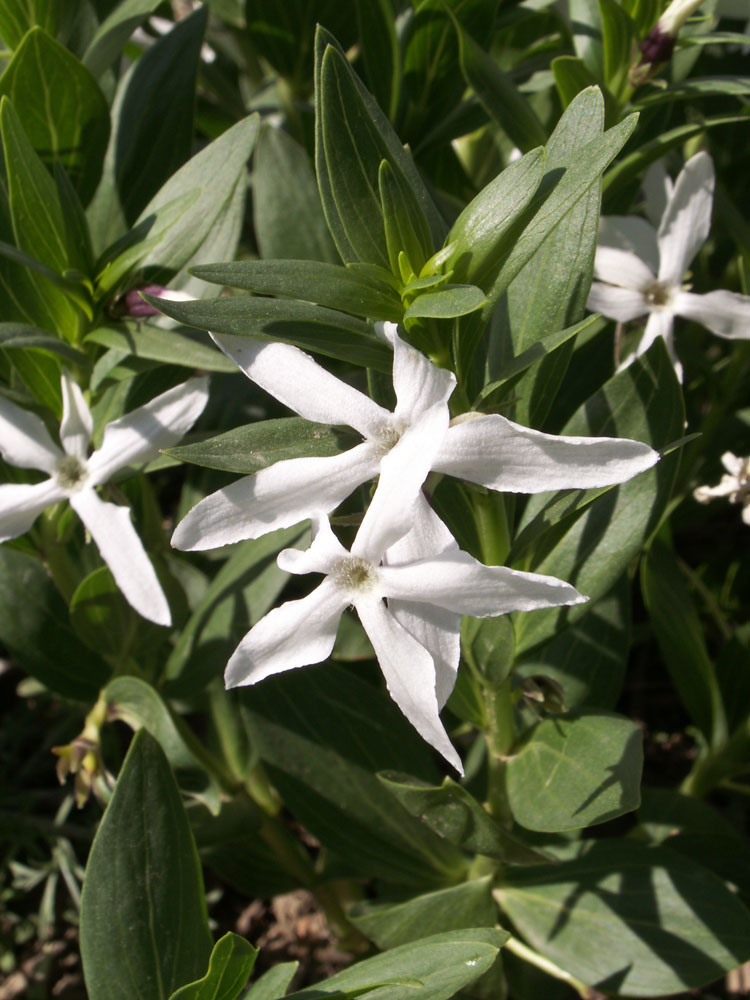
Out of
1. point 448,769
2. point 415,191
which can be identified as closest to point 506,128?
point 415,191

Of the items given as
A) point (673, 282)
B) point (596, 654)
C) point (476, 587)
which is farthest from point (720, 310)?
point (476, 587)

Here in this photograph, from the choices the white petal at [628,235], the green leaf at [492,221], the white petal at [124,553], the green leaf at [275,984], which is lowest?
the green leaf at [275,984]

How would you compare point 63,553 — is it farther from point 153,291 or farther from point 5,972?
point 5,972

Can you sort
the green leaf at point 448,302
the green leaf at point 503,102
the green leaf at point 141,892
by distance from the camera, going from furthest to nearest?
A: 1. the green leaf at point 503,102
2. the green leaf at point 141,892
3. the green leaf at point 448,302

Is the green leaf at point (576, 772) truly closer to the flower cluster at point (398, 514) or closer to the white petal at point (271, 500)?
the flower cluster at point (398, 514)

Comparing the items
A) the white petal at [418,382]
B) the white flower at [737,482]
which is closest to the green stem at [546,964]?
the white flower at [737,482]

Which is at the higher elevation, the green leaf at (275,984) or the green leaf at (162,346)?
the green leaf at (162,346)
